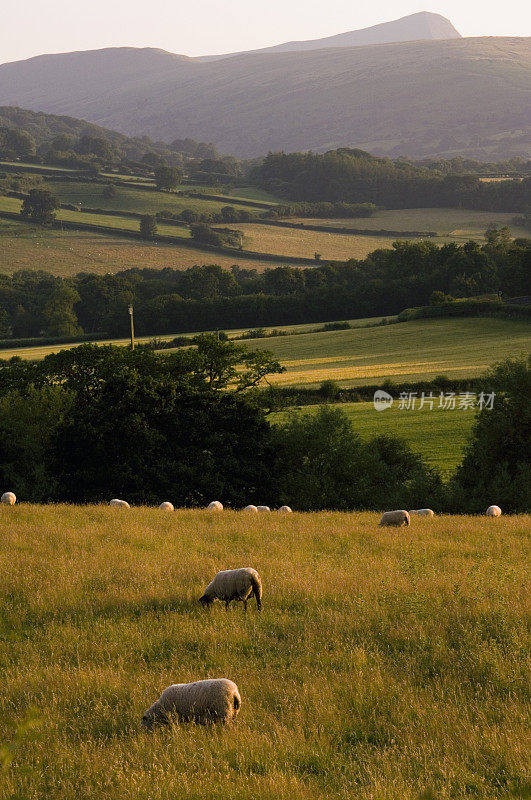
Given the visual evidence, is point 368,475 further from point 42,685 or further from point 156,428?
point 42,685

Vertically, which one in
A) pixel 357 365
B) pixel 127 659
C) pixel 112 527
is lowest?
pixel 357 365

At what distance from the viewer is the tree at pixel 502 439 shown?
134 ft

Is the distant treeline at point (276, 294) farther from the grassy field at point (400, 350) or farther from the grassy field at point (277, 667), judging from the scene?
the grassy field at point (277, 667)

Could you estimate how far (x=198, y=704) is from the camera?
32.7 ft

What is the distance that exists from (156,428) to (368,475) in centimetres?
1133

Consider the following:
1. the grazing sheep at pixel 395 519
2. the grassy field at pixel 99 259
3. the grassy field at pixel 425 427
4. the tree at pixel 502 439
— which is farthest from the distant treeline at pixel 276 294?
the grazing sheep at pixel 395 519

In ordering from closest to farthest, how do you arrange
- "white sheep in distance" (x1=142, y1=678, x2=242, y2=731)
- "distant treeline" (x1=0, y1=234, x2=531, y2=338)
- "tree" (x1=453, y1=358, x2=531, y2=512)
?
"white sheep in distance" (x1=142, y1=678, x2=242, y2=731)
"tree" (x1=453, y1=358, x2=531, y2=512)
"distant treeline" (x1=0, y1=234, x2=531, y2=338)

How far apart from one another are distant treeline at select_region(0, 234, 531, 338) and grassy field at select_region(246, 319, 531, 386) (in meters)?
16.7

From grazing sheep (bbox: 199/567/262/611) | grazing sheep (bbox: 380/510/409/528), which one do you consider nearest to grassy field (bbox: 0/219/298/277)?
grazing sheep (bbox: 380/510/409/528)

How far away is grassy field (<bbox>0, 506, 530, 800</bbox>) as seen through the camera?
28.4 ft

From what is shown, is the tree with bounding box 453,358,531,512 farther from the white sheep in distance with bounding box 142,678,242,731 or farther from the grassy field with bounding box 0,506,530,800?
the white sheep in distance with bounding box 142,678,242,731

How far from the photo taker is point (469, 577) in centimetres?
1580

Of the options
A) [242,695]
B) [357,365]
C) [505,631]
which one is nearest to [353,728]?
[242,695]

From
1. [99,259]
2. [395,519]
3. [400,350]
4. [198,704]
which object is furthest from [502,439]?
[99,259]
